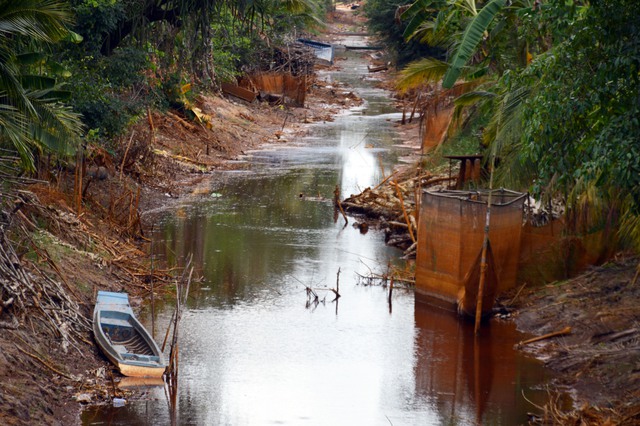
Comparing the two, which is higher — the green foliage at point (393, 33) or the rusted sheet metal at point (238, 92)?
the green foliage at point (393, 33)

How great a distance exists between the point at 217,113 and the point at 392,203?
16.2 meters

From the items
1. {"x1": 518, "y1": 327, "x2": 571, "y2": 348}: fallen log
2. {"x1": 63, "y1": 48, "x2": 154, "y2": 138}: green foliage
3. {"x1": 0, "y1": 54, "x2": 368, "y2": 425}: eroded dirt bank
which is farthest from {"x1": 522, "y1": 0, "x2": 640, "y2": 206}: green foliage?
{"x1": 63, "y1": 48, "x2": 154, "y2": 138}: green foliage

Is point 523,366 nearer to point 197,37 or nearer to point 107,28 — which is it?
point 107,28

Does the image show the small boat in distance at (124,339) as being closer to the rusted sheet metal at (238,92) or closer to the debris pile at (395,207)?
A: the debris pile at (395,207)

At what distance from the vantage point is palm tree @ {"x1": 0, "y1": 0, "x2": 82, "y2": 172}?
41.3 ft

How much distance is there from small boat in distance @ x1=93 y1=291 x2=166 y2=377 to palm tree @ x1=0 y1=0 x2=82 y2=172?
2437mm

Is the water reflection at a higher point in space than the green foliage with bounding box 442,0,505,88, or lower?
lower

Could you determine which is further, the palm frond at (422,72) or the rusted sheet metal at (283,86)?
the rusted sheet metal at (283,86)

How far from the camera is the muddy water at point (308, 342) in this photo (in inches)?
482

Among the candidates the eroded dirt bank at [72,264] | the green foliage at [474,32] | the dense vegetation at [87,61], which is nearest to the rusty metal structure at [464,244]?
the green foliage at [474,32]

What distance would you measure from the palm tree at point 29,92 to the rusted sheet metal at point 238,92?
1135 inches

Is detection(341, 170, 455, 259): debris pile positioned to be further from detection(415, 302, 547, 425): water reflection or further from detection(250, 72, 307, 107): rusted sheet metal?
detection(250, 72, 307, 107): rusted sheet metal

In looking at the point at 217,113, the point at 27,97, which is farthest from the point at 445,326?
the point at 217,113

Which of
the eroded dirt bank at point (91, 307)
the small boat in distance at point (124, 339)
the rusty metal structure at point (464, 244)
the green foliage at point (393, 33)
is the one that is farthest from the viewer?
the green foliage at point (393, 33)
